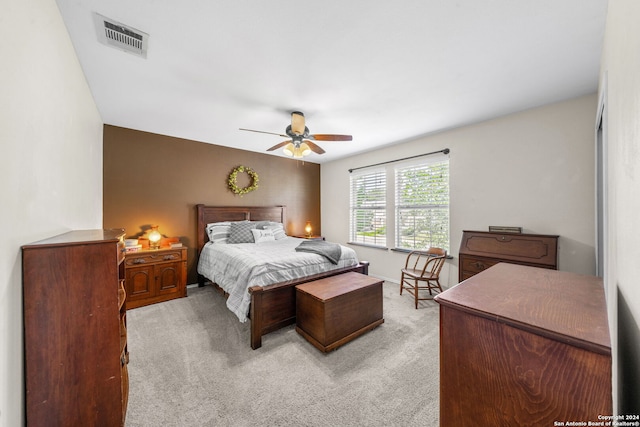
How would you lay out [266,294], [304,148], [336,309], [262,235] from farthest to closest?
1. [262,235]
2. [304,148]
3. [266,294]
4. [336,309]

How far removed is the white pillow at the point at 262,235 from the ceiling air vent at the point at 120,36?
2.83 meters

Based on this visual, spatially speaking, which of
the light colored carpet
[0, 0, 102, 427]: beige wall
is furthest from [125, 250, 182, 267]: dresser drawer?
[0, 0, 102, 427]: beige wall

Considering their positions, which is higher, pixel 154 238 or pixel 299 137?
pixel 299 137

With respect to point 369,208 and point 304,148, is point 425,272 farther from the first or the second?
point 304,148

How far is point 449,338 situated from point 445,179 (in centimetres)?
324

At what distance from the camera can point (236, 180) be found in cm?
456

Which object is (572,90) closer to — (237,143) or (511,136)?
(511,136)

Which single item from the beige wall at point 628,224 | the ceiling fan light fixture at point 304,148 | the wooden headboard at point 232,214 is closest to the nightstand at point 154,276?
the wooden headboard at point 232,214

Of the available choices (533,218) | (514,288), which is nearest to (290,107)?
(514,288)

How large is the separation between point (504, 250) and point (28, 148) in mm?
3911

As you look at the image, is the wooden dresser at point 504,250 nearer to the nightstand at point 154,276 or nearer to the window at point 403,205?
the window at point 403,205

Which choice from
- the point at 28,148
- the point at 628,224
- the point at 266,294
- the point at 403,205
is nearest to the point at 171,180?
the point at 266,294

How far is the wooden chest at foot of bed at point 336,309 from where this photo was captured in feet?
7.23

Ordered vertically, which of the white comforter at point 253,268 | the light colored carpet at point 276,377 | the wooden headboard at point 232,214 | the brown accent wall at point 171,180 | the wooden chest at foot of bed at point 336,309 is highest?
the brown accent wall at point 171,180
